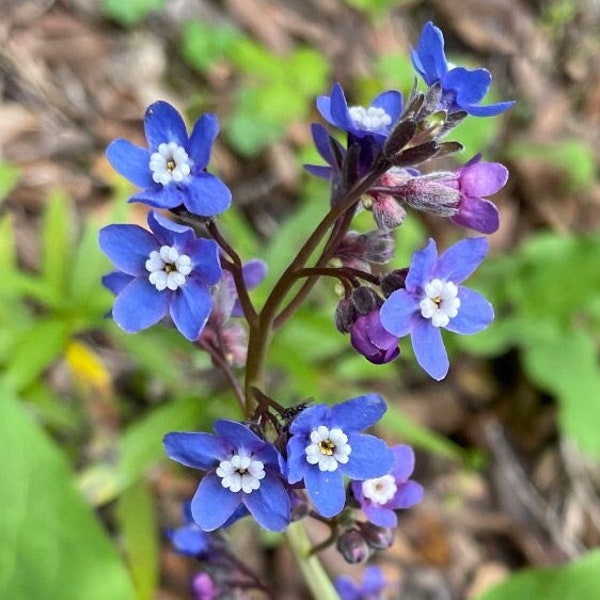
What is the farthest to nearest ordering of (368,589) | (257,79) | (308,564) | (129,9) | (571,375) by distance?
(257,79), (129,9), (571,375), (368,589), (308,564)

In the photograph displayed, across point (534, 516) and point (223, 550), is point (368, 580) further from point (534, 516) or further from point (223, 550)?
point (534, 516)

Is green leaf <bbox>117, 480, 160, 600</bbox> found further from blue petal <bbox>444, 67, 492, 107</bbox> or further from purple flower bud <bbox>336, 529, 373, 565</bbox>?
blue petal <bbox>444, 67, 492, 107</bbox>

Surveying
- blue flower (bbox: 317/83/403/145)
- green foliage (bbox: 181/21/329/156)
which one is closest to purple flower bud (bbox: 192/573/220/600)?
blue flower (bbox: 317/83/403/145)

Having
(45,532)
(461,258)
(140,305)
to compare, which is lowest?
(45,532)

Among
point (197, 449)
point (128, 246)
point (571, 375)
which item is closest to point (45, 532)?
point (197, 449)

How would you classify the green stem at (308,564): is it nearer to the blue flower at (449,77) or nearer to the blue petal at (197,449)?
the blue petal at (197,449)

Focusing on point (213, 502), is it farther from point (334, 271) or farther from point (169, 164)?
point (169, 164)

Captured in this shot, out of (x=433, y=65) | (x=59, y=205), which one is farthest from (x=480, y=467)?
(x=433, y=65)
